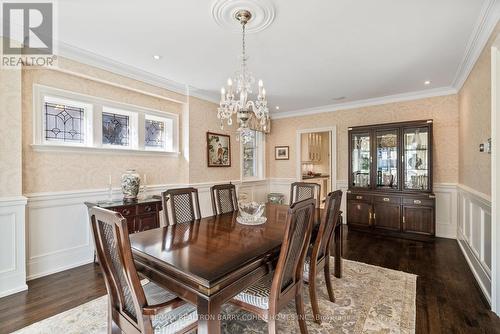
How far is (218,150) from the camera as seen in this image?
494 cm

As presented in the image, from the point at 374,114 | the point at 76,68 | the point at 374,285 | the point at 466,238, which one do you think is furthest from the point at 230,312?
the point at 374,114

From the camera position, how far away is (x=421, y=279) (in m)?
2.71

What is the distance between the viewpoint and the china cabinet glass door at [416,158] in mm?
4137

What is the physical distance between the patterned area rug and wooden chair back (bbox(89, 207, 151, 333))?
29.0 inches

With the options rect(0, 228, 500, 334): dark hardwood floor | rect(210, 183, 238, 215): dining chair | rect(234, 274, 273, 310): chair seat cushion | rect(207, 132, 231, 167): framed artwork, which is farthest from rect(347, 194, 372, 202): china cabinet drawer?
rect(234, 274, 273, 310): chair seat cushion

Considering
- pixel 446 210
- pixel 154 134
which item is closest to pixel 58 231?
pixel 154 134

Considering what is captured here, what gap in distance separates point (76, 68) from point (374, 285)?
4260 mm

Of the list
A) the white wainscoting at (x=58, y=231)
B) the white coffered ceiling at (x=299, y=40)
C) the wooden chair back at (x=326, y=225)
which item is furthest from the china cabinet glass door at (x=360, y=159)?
the white wainscoting at (x=58, y=231)

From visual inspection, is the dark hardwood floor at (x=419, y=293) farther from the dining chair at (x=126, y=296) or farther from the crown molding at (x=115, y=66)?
the crown molding at (x=115, y=66)

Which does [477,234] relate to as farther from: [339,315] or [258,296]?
[258,296]

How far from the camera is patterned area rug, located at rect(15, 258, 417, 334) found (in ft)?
6.18

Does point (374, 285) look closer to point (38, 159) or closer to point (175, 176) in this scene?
point (175, 176)

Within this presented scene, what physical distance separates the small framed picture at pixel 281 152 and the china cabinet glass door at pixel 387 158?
87.1 inches

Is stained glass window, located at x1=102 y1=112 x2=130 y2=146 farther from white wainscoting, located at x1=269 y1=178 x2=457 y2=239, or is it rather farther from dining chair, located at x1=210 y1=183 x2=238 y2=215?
white wainscoting, located at x1=269 y1=178 x2=457 y2=239
